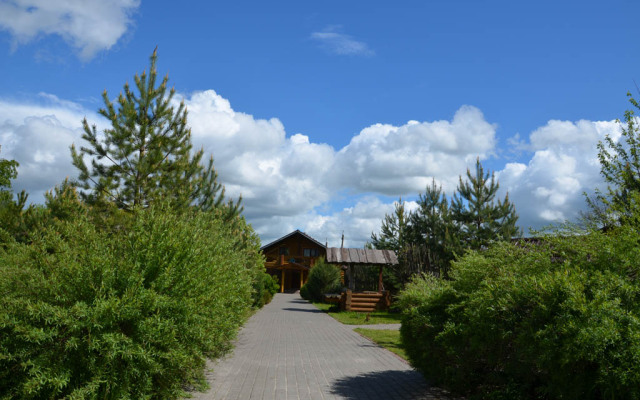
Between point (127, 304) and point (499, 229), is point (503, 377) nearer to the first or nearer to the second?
point (127, 304)

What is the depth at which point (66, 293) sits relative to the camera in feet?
17.1

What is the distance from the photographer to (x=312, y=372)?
8.84 m

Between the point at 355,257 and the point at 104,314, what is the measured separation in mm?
22202

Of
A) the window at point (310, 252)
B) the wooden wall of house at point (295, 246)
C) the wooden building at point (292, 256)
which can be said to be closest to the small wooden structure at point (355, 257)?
the wooden building at point (292, 256)

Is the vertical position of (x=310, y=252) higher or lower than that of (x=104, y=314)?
higher

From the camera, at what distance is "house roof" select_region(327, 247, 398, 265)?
26.2 metres

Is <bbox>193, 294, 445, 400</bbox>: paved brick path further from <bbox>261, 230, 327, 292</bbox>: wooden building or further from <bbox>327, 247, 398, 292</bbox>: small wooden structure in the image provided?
<bbox>261, 230, 327, 292</bbox>: wooden building

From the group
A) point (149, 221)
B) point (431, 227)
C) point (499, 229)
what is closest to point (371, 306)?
point (499, 229)

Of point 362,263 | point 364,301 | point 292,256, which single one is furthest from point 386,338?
point 292,256

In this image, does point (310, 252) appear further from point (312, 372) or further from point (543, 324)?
point (543, 324)

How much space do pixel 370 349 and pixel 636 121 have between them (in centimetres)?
1082

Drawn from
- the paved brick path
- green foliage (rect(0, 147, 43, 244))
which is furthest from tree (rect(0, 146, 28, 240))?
the paved brick path

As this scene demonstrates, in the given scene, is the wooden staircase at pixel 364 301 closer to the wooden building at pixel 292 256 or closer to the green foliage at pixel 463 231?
the green foliage at pixel 463 231

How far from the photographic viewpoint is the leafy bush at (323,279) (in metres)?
31.1
